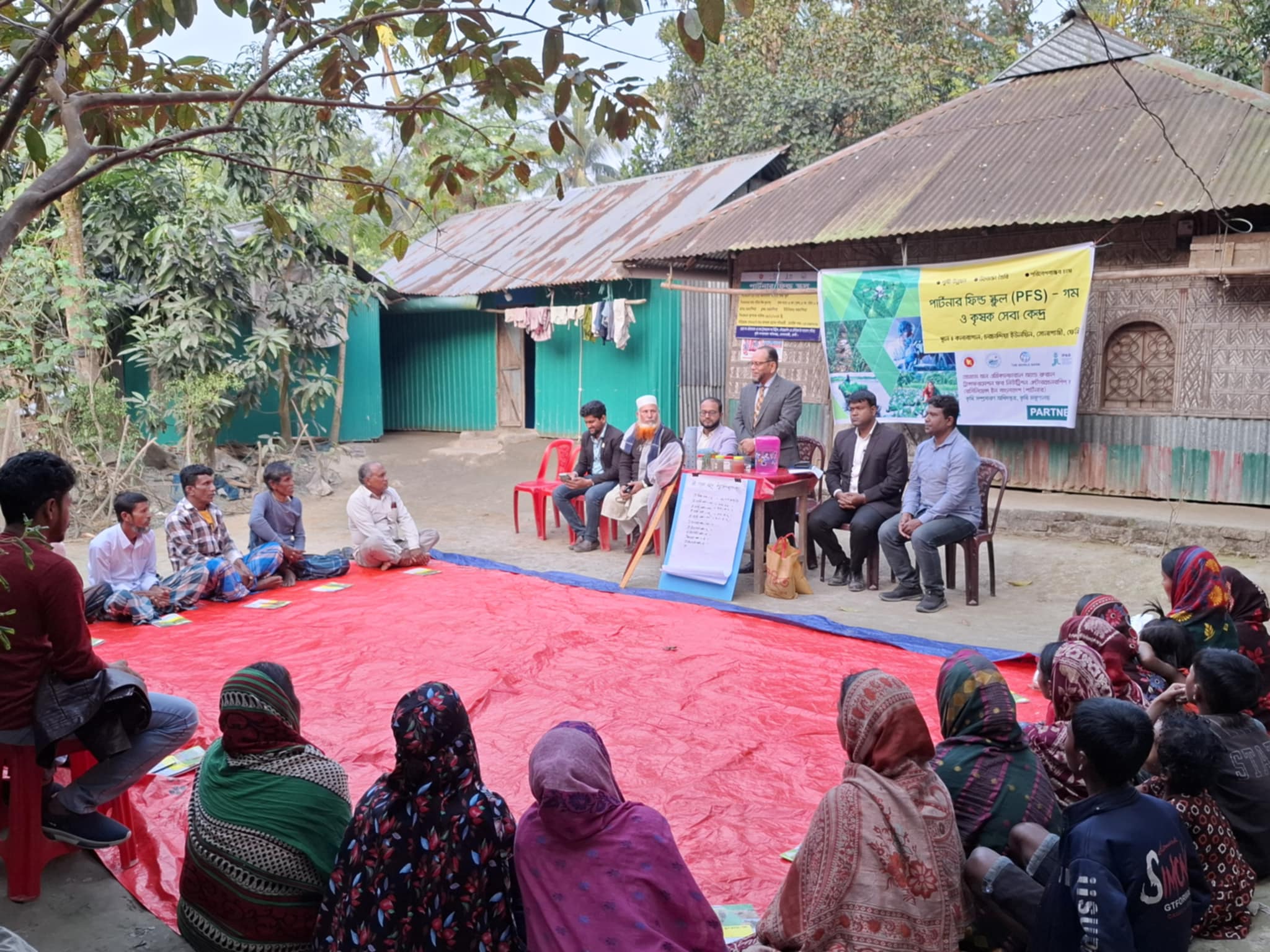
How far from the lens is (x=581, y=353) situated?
1528 centimetres

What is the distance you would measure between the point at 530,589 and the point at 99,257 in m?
8.12

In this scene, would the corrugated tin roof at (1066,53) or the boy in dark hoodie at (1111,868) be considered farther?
the corrugated tin roof at (1066,53)

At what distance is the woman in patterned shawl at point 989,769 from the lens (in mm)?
2670

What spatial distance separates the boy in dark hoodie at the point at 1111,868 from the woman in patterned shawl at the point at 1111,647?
1.25 meters

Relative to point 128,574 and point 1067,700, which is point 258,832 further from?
point 128,574

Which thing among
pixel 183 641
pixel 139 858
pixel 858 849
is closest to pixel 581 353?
pixel 183 641

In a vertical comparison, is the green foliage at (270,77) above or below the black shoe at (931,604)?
above

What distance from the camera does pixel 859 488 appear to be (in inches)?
300

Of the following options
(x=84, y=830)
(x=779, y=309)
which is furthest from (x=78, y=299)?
(x=84, y=830)

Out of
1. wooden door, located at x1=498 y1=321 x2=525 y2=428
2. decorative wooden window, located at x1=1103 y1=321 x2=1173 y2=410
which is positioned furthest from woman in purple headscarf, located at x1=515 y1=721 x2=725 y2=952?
wooden door, located at x1=498 y1=321 x2=525 y2=428

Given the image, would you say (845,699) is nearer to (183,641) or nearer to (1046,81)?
(183,641)

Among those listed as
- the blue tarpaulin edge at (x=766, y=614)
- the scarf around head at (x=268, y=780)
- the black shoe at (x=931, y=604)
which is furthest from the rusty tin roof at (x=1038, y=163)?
the scarf around head at (x=268, y=780)

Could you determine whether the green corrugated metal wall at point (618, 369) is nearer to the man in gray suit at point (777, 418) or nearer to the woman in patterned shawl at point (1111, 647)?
the man in gray suit at point (777, 418)

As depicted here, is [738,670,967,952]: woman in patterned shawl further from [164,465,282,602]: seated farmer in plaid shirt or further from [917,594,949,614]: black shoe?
[164,465,282,602]: seated farmer in plaid shirt
